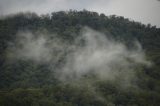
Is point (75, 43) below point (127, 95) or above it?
above

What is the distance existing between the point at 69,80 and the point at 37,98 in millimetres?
34223

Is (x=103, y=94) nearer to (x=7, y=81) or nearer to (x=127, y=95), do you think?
→ (x=127, y=95)

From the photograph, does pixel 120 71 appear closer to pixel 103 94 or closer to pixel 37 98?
pixel 103 94

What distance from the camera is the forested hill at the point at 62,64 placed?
332 ft

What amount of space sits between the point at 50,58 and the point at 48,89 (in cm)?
4221

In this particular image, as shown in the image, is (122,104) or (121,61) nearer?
(122,104)

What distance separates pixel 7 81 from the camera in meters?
126

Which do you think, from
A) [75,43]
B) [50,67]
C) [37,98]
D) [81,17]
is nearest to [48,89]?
[37,98]

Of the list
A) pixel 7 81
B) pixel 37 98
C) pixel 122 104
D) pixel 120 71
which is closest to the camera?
pixel 37 98

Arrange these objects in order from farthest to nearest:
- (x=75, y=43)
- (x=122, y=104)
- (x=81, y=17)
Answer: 1. (x=81, y=17)
2. (x=75, y=43)
3. (x=122, y=104)

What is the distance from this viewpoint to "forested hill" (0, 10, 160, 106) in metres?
101

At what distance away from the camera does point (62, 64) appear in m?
145

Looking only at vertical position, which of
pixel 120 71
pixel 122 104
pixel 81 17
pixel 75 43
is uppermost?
pixel 81 17

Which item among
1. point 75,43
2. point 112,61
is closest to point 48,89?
point 112,61
